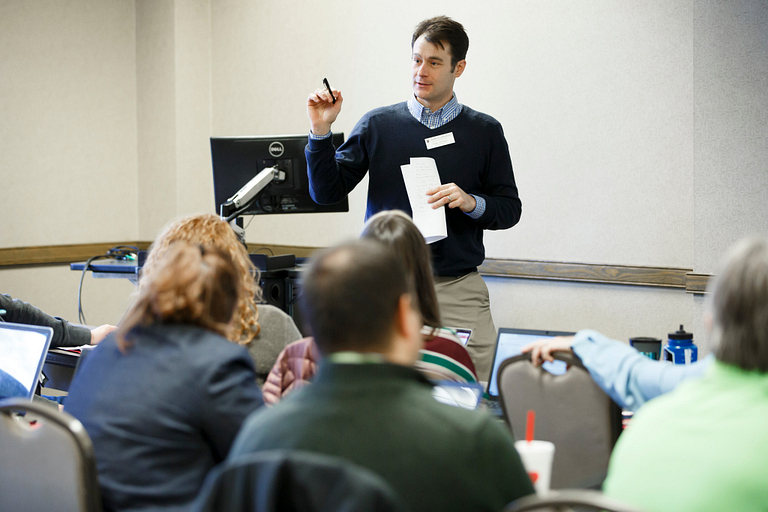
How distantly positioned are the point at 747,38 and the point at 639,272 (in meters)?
1.15

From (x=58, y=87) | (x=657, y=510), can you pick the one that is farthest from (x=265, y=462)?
(x=58, y=87)

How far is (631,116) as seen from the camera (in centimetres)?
340

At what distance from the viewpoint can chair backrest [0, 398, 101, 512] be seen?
1163mm

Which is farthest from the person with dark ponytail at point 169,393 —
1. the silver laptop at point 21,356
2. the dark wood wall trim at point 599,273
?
the dark wood wall trim at point 599,273

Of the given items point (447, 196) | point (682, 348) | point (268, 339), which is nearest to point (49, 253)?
point (447, 196)

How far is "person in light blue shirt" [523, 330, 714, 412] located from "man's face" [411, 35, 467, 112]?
1.35 metres

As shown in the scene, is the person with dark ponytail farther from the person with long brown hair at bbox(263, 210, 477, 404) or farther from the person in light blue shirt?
the person in light blue shirt

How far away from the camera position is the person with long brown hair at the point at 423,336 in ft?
5.07

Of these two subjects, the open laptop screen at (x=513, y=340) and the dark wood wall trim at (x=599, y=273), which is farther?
the dark wood wall trim at (x=599, y=273)

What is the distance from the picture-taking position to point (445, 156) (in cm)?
255

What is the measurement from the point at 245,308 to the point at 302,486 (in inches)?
38.8

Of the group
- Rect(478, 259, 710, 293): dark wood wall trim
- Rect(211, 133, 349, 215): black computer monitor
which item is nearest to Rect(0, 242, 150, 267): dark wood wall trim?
Rect(211, 133, 349, 215): black computer monitor

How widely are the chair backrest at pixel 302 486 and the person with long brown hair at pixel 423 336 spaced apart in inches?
29.4

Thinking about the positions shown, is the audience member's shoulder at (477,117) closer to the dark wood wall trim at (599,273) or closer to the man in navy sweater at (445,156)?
the man in navy sweater at (445,156)
